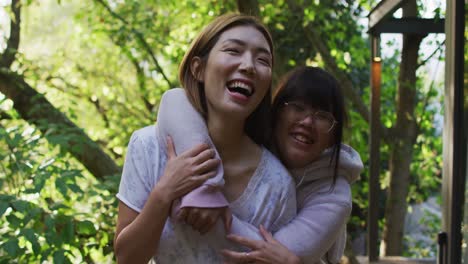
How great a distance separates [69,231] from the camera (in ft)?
8.76

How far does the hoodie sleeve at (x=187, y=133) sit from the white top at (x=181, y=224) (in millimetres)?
52

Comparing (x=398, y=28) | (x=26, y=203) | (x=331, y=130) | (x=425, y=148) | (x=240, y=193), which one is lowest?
(x=425, y=148)

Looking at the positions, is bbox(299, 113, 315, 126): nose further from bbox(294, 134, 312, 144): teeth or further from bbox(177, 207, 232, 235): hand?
bbox(177, 207, 232, 235): hand

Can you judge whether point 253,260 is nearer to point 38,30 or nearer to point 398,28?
point 398,28

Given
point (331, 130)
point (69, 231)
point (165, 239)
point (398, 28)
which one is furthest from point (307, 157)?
point (398, 28)

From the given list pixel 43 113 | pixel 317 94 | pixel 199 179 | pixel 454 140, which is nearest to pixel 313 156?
pixel 317 94

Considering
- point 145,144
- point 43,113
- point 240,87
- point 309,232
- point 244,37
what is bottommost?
point 309,232

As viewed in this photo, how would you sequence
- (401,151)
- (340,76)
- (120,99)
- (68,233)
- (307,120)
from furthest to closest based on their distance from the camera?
(120,99) → (401,151) → (340,76) → (68,233) → (307,120)

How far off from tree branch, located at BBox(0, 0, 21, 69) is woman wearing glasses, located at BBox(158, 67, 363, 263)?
317 centimetres

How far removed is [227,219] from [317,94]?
405mm

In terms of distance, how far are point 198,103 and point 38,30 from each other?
8.26m

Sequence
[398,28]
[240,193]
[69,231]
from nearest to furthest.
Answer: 1. [240,193]
2. [69,231]
3. [398,28]

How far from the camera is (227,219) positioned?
1330mm

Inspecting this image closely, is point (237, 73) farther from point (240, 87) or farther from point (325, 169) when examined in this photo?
point (325, 169)
